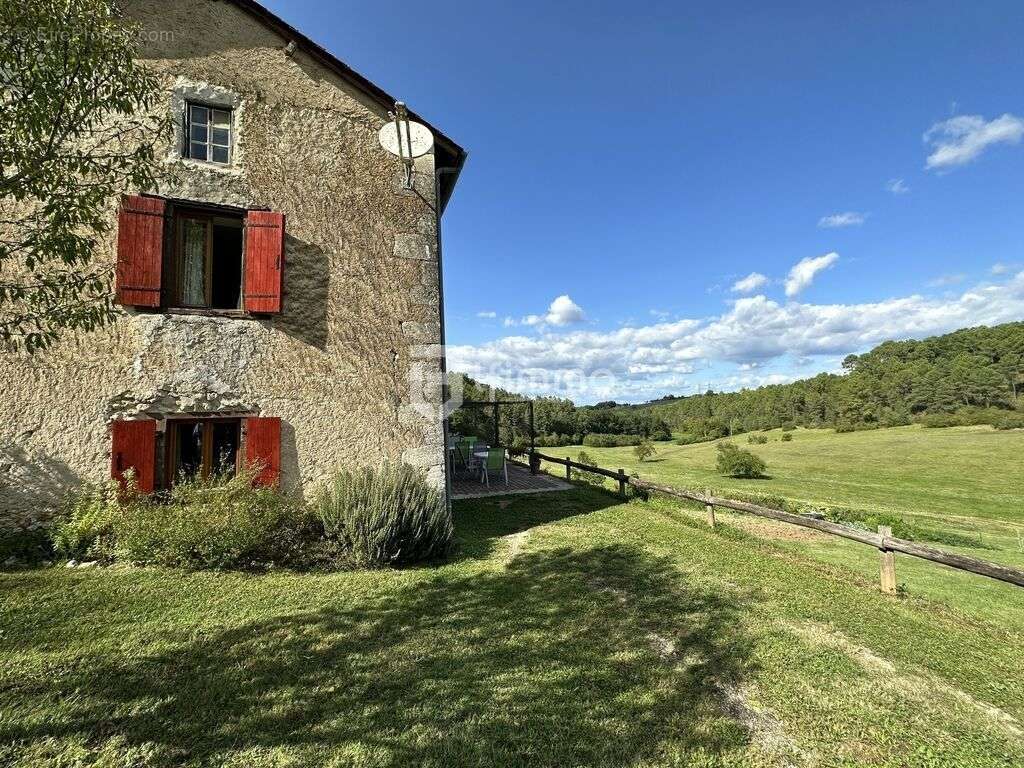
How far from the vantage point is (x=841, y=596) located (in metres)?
5.12

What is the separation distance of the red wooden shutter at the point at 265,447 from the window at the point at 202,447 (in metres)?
0.28

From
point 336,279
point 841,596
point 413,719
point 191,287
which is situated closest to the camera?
point 413,719

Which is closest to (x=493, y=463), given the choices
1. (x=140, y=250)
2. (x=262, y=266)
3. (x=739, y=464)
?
(x=262, y=266)

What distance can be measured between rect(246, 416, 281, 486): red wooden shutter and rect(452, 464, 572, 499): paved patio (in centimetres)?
460

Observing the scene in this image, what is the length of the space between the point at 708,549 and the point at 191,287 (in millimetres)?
8601

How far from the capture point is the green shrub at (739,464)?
27125 mm

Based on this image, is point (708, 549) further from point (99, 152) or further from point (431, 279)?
point (99, 152)

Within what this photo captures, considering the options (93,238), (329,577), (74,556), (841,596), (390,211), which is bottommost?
(841,596)

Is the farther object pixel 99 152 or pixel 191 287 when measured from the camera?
pixel 191 287

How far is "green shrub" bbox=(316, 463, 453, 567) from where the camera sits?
18.6 ft

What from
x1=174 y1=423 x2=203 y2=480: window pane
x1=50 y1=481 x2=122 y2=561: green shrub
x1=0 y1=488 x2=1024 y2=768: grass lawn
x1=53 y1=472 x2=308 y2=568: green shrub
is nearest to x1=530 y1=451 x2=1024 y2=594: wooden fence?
x1=0 y1=488 x2=1024 y2=768: grass lawn

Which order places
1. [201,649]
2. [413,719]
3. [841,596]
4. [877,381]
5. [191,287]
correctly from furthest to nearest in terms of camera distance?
[877,381] → [191,287] → [841,596] → [201,649] → [413,719]

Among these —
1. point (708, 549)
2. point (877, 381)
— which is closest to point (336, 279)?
point (708, 549)

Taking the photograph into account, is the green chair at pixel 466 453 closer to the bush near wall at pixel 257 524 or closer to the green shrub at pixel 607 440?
the bush near wall at pixel 257 524
